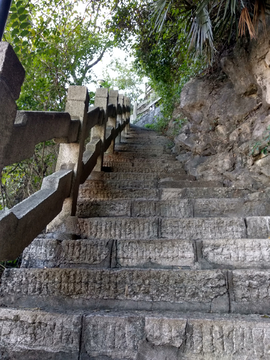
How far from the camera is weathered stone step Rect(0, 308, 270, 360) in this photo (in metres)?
1.47

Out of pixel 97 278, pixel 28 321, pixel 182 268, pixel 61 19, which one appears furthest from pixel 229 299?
pixel 61 19

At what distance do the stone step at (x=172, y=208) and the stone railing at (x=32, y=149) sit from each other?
0.32 m

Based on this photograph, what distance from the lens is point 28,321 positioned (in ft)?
5.27

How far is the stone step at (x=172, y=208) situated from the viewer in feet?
9.14

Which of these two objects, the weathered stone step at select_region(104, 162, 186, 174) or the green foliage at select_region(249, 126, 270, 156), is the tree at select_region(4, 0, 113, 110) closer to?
the weathered stone step at select_region(104, 162, 186, 174)

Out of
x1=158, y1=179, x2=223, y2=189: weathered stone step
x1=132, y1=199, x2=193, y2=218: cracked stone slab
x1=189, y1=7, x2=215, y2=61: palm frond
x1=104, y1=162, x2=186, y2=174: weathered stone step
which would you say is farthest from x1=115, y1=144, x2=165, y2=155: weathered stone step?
x1=132, y1=199, x2=193, y2=218: cracked stone slab

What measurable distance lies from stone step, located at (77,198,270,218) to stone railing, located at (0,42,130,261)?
1.03ft

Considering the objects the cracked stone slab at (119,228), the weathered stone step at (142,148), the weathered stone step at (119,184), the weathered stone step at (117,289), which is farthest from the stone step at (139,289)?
the weathered stone step at (142,148)

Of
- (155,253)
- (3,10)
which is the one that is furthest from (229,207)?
(3,10)

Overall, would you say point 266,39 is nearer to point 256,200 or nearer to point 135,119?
point 256,200

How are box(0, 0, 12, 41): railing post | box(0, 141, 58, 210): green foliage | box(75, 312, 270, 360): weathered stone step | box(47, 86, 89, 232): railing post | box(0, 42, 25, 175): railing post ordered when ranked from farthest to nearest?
box(0, 141, 58, 210): green foliage, box(47, 86, 89, 232): railing post, box(75, 312, 270, 360): weathered stone step, box(0, 42, 25, 175): railing post, box(0, 0, 12, 41): railing post

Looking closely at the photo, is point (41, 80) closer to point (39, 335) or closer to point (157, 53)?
point (39, 335)

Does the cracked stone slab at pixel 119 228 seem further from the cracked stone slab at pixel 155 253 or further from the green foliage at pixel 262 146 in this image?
the green foliage at pixel 262 146

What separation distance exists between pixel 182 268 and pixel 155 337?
597 mm
